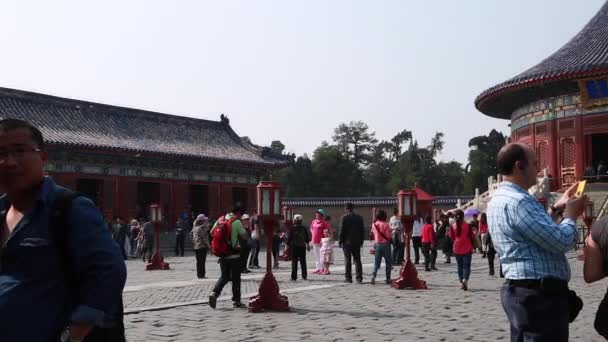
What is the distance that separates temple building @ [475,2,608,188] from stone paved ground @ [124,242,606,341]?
56.2 ft

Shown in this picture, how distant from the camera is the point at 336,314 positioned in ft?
30.7

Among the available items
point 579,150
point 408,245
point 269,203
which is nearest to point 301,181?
point 579,150

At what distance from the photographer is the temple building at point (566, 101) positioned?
1164 inches

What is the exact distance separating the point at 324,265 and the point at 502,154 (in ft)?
42.0

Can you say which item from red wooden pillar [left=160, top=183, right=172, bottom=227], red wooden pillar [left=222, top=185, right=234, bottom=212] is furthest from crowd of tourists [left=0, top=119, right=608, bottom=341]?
red wooden pillar [left=222, top=185, right=234, bottom=212]

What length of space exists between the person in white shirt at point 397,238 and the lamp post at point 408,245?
4.18 meters

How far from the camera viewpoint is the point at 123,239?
960 inches

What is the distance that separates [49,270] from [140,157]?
→ 3136 cm

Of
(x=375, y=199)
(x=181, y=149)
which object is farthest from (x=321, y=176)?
(x=181, y=149)

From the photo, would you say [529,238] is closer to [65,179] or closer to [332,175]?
[65,179]

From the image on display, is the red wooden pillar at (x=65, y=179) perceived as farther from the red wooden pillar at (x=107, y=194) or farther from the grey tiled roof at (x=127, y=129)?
the red wooden pillar at (x=107, y=194)

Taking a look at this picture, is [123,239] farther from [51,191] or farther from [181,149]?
[51,191]

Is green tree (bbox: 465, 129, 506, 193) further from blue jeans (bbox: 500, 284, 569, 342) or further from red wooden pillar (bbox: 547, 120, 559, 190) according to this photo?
blue jeans (bbox: 500, 284, 569, 342)

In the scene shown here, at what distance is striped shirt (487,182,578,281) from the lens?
3.76 metres
